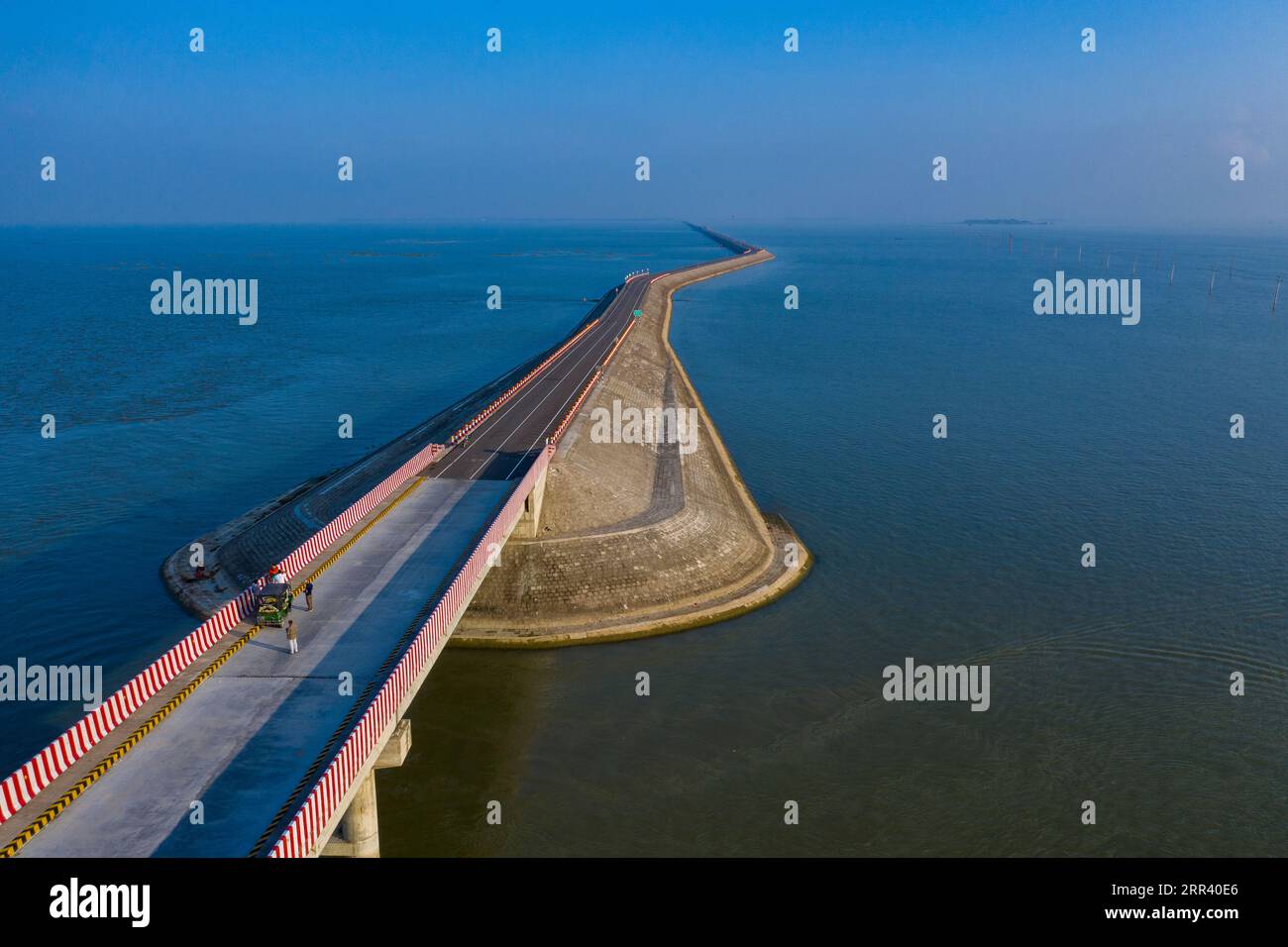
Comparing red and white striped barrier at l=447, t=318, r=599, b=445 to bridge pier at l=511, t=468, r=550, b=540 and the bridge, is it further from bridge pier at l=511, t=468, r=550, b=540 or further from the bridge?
the bridge

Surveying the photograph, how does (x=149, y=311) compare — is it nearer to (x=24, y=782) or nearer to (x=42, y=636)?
(x=42, y=636)

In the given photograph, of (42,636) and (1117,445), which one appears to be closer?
(42,636)

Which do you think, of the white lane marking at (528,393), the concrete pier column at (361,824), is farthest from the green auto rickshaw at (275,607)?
the white lane marking at (528,393)

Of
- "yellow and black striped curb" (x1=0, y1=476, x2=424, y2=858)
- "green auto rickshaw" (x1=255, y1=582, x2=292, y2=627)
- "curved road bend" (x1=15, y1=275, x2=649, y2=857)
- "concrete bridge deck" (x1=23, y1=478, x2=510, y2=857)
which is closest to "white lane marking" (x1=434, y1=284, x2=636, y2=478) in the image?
"curved road bend" (x1=15, y1=275, x2=649, y2=857)

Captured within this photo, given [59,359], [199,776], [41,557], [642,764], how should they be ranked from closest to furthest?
1. [199,776]
2. [642,764]
3. [41,557]
4. [59,359]

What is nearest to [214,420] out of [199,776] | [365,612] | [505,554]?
[505,554]

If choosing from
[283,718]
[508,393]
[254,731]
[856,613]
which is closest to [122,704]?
[254,731]

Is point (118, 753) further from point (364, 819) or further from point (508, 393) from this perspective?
point (508, 393)
